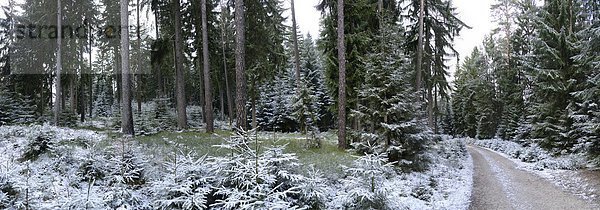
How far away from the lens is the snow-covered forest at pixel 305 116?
5.86 metres

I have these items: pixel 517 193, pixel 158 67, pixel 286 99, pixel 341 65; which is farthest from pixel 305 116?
pixel 158 67

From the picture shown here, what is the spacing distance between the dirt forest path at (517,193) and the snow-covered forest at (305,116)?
0.44 ft

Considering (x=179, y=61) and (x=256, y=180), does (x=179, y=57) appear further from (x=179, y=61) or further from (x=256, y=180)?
(x=256, y=180)

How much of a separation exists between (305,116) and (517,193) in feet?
38.1

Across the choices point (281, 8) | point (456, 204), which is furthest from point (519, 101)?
point (456, 204)

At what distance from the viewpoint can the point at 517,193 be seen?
Answer: 1037cm

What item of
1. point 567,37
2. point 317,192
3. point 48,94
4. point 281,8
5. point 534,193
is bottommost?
point 534,193

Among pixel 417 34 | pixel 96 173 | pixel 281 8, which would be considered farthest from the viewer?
pixel 281 8

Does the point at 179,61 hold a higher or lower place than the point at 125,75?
higher

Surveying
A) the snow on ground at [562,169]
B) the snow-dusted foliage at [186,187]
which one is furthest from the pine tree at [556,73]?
the snow-dusted foliage at [186,187]

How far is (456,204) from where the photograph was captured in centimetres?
897

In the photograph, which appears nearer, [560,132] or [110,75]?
[560,132]

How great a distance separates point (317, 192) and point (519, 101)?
3275cm

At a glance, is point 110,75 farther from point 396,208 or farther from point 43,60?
point 396,208
